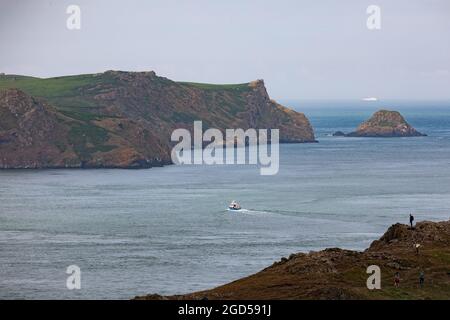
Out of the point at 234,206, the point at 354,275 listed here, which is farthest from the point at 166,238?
the point at 354,275

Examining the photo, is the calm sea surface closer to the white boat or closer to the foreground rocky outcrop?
the white boat

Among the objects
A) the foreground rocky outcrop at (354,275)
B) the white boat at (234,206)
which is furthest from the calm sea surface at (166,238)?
the foreground rocky outcrop at (354,275)

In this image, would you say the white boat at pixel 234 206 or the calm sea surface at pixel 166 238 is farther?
the white boat at pixel 234 206

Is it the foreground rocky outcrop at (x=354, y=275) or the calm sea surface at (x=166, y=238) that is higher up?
the foreground rocky outcrop at (x=354, y=275)

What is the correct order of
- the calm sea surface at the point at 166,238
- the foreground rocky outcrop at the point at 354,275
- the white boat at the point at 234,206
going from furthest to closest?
the white boat at the point at 234,206
the calm sea surface at the point at 166,238
the foreground rocky outcrop at the point at 354,275

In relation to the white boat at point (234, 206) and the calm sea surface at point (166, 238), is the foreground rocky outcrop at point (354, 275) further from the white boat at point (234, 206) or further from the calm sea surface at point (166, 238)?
the white boat at point (234, 206)

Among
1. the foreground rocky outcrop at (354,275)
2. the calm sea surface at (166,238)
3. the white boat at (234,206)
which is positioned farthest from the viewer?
the white boat at (234,206)

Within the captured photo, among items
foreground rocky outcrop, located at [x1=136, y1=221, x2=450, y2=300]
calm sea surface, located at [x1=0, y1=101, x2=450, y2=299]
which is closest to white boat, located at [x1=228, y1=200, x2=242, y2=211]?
calm sea surface, located at [x1=0, y1=101, x2=450, y2=299]

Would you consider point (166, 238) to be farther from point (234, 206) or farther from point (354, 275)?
point (354, 275)

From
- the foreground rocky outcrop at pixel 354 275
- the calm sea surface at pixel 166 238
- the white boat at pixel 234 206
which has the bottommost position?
the calm sea surface at pixel 166 238
